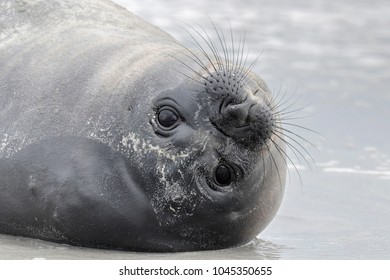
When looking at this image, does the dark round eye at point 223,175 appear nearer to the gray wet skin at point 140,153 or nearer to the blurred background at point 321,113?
the gray wet skin at point 140,153

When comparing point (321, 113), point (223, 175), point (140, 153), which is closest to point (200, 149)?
point (223, 175)

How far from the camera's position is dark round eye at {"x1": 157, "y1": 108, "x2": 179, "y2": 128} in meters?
6.70

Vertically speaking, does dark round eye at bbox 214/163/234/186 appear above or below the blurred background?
above

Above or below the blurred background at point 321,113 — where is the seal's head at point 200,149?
A: above

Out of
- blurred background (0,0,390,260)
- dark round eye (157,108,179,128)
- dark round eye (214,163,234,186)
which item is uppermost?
dark round eye (157,108,179,128)

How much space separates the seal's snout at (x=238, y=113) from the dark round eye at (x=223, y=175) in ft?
0.57

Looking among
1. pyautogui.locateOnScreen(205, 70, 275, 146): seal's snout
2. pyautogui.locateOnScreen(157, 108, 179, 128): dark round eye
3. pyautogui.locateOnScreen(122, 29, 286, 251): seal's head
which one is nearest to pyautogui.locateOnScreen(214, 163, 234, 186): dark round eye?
pyautogui.locateOnScreen(122, 29, 286, 251): seal's head

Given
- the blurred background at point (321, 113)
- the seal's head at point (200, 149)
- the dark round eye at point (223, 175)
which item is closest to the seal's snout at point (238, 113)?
the seal's head at point (200, 149)

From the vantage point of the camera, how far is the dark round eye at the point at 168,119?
670 centimetres

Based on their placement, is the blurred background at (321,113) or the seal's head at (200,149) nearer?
the seal's head at (200,149)

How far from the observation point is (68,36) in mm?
7777

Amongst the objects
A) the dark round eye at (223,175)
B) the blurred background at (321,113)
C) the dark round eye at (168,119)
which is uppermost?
the dark round eye at (168,119)

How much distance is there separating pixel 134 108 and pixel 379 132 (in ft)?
14.1

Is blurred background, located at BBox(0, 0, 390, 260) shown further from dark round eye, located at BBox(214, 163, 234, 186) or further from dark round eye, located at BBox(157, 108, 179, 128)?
dark round eye, located at BBox(157, 108, 179, 128)
